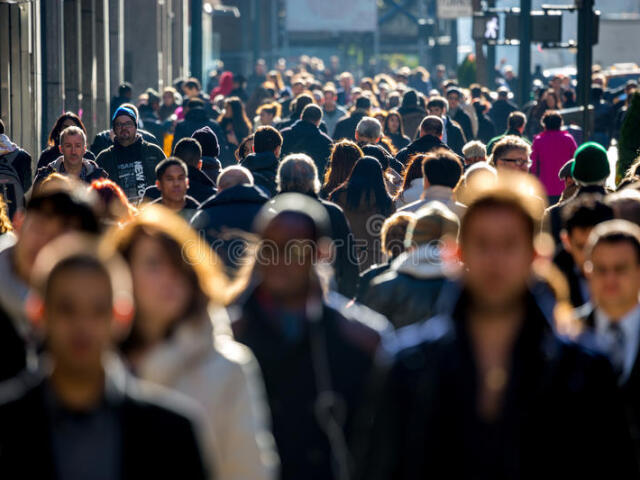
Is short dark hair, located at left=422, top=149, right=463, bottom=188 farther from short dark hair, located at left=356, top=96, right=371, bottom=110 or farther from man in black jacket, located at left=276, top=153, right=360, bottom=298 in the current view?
short dark hair, located at left=356, top=96, right=371, bottom=110

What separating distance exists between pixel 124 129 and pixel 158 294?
8.93 m

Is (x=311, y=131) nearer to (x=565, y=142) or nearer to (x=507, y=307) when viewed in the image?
(x=565, y=142)

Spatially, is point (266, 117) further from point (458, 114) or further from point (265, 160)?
point (265, 160)

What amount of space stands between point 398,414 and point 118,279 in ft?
2.63

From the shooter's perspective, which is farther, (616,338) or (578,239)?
(578,239)

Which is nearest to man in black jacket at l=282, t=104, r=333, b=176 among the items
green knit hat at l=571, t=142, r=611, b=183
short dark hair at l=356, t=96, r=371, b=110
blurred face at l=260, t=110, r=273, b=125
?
short dark hair at l=356, t=96, r=371, b=110

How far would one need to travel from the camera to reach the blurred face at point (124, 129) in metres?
13.4

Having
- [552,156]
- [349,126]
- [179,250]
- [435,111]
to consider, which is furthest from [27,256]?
[349,126]

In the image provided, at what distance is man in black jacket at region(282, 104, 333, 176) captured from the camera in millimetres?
15891

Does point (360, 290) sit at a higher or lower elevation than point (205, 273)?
lower

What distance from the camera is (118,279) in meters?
3.57

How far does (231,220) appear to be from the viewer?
8680 mm

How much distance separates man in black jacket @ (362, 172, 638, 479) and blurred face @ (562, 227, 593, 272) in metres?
2.95

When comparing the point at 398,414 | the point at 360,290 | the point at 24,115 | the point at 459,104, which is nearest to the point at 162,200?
the point at 360,290
